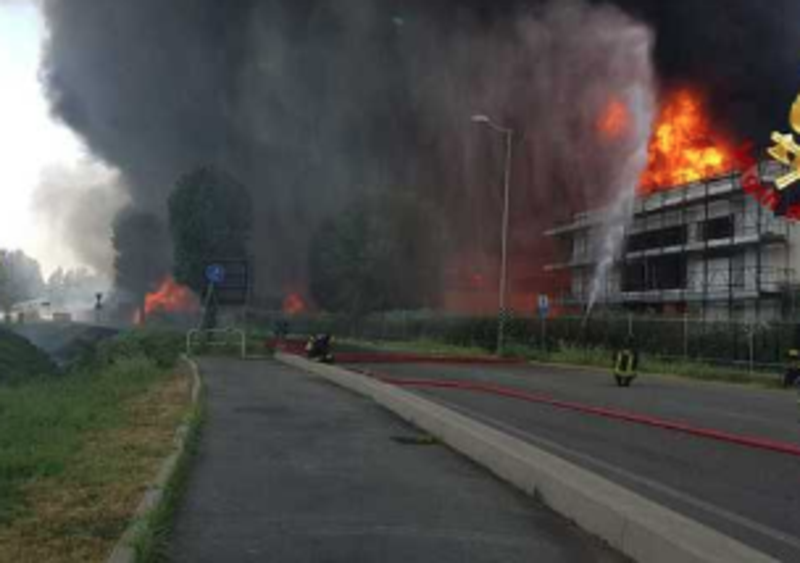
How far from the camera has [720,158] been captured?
5806cm

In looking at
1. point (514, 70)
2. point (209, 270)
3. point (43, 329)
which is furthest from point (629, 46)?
point (43, 329)

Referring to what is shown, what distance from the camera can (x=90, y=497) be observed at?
6.46 metres

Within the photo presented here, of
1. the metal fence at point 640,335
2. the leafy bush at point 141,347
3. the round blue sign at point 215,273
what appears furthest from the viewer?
the leafy bush at point 141,347

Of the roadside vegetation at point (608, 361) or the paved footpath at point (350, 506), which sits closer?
the paved footpath at point (350, 506)

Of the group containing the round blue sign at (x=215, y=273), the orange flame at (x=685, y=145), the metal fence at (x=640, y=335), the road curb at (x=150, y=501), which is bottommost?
the road curb at (x=150, y=501)

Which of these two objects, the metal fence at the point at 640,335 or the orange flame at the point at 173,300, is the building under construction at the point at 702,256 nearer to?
the metal fence at the point at 640,335

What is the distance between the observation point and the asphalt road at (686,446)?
6621 mm

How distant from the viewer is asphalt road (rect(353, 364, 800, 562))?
6621 millimetres

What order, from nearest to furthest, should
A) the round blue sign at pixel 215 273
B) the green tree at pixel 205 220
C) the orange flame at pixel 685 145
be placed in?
the round blue sign at pixel 215 273, the orange flame at pixel 685 145, the green tree at pixel 205 220

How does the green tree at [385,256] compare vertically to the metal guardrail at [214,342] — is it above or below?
above

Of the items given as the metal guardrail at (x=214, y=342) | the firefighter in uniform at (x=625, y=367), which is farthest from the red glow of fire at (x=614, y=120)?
the firefighter in uniform at (x=625, y=367)

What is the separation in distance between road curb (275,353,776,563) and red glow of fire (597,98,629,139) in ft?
166

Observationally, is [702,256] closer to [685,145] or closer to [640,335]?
[685,145]

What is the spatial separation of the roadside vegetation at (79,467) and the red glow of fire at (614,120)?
4624 centimetres
